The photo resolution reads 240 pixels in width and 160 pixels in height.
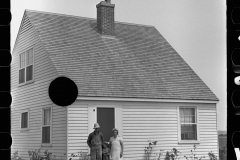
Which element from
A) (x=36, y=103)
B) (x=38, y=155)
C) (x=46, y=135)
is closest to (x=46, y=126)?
(x=46, y=135)

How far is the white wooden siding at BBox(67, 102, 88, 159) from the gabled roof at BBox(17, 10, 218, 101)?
0.66 meters

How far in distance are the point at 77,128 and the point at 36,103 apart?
261cm

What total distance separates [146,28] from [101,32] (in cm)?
270

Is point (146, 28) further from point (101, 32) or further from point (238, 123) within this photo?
point (238, 123)

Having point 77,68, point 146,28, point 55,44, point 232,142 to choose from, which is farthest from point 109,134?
point 232,142

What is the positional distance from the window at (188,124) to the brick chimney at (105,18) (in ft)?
16.5

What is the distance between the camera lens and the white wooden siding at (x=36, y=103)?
1390cm

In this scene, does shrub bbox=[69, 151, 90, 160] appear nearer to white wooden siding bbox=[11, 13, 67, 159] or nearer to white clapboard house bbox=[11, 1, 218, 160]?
white clapboard house bbox=[11, 1, 218, 160]

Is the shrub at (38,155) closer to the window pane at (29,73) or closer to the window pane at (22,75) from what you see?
the window pane at (29,73)

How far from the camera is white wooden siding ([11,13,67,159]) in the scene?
13.9 meters

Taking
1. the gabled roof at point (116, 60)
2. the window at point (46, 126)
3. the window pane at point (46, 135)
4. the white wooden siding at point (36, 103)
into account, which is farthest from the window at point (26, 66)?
the window pane at point (46, 135)

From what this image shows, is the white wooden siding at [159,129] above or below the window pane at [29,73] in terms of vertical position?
below

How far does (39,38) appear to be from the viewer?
49.7ft

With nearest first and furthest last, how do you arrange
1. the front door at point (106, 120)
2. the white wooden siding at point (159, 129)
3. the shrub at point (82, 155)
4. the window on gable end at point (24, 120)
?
the shrub at point (82, 155), the front door at point (106, 120), the white wooden siding at point (159, 129), the window on gable end at point (24, 120)
